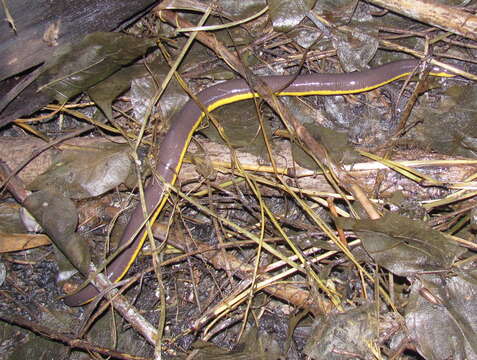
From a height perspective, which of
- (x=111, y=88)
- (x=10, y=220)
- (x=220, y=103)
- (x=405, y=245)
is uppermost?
(x=111, y=88)

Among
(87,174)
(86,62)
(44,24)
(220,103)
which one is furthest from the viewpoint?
(220,103)

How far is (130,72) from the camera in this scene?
3.12 m

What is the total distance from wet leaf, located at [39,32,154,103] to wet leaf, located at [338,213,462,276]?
1.95 meters

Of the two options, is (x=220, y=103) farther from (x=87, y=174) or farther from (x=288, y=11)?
(x=87, y=174)

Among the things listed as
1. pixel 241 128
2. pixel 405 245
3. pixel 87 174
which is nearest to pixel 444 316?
pixel 405 245

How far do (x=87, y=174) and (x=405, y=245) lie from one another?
216 centimetres

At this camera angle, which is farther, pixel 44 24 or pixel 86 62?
pixel 86 62

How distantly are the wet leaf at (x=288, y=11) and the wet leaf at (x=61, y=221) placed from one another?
6.57 feet

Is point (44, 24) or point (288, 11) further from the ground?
point (44, 24)

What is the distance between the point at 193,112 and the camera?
3.10m

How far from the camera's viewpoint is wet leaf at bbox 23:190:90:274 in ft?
9.23

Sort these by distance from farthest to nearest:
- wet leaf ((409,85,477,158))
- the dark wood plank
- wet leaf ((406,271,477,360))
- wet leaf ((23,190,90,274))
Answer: wet leaf ((409,85,477,158))
wet leaf ((23,190,90,274))
the dark wood plank
wet leaf ((406,271,477,360))

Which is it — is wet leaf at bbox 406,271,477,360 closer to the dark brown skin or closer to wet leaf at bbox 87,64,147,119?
the dark brown skin

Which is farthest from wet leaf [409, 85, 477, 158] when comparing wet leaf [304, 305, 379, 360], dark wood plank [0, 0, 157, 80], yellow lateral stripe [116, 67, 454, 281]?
dark wood plank [0, 0, 157, 80]
